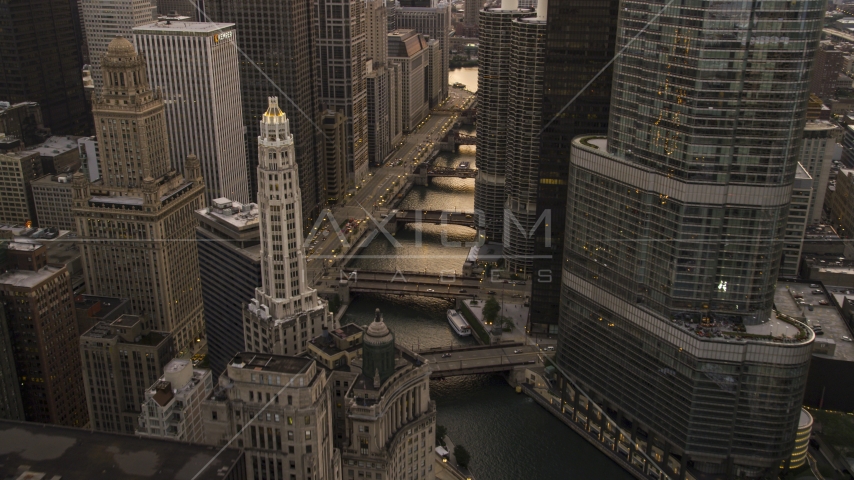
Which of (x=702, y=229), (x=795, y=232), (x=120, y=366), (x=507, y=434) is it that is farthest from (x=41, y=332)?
(x=795, y=232)

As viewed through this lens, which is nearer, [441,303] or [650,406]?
[650,406]

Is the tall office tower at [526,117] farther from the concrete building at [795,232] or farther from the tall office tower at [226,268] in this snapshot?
the tall office tower at [226,268]

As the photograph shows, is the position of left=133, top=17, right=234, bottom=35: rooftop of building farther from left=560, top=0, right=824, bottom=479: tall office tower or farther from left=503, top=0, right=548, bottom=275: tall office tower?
left=560, top=0, right=824, bottom=479: tall office tower

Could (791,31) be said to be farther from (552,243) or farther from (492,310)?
(492,310)

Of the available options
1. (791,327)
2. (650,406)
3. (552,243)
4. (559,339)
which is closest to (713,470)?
(650,406)

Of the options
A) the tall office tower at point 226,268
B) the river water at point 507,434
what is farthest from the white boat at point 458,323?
the tall office tower at point 226,268

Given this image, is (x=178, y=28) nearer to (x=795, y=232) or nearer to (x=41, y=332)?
(x=41, y=332)

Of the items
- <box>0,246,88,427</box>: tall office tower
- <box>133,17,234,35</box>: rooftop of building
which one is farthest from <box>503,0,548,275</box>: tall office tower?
<box>0,246,88,427</box>: tall office tower

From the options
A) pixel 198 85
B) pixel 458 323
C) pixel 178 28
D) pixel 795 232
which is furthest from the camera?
pixel 795 232
